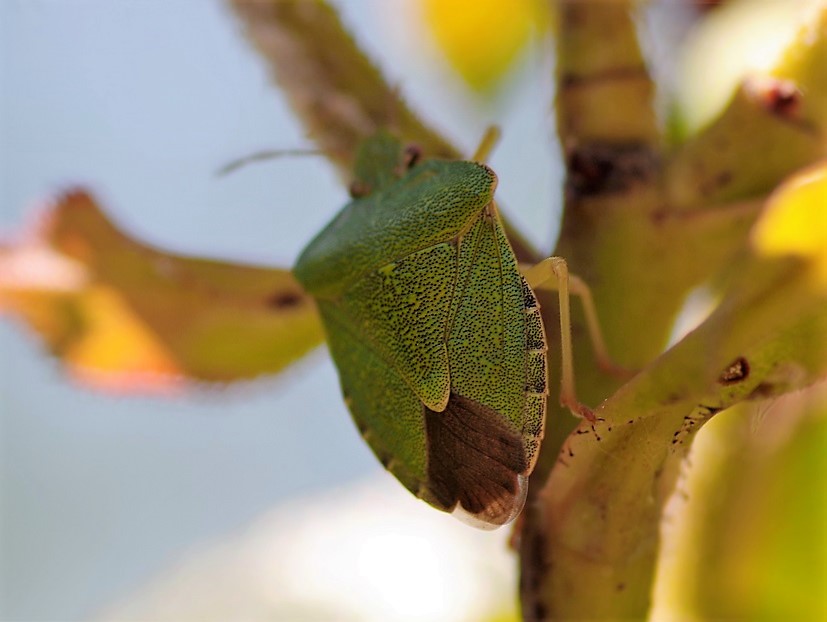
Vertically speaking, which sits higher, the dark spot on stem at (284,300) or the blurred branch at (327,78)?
the blurred branch at (327,78)

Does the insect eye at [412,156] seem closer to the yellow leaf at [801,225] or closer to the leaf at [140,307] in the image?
the leaf at [140,307]

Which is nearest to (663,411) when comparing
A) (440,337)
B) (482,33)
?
(440,337)

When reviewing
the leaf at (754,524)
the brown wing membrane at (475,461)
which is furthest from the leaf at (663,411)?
the leaf at (754,524)

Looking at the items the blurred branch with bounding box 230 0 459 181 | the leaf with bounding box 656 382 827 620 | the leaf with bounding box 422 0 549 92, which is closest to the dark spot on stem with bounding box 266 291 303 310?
the blurred branch with bounding box 230 0 459 181

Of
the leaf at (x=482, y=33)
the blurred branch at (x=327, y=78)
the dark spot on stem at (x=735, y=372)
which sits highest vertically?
the blurred branch at (x=327, y=78)

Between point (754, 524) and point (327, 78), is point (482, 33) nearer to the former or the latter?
point (327, 78)

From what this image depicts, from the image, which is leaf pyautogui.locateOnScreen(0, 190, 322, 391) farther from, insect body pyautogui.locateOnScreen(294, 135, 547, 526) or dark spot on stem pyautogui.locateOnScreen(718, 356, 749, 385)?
dark spot on stem pyautogui.locateOnScreen(718, 356, 749, 385)

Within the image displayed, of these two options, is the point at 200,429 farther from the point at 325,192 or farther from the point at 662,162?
the point at 662,162
